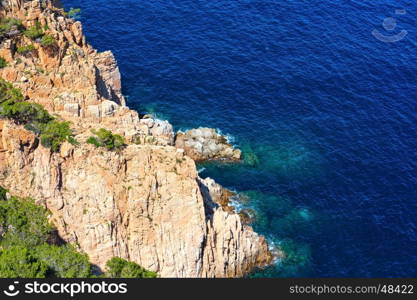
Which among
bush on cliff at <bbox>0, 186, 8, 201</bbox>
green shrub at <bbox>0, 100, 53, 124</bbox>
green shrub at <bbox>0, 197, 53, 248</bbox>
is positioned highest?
green shrub at <bbox>0, 100, 53, 124</bbox>

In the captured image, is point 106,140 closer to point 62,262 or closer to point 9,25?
point 62,262

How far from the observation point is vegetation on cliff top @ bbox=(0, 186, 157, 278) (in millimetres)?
76250

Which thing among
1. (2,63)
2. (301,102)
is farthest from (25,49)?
(301,102)

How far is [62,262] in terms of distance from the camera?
8188 centimetres

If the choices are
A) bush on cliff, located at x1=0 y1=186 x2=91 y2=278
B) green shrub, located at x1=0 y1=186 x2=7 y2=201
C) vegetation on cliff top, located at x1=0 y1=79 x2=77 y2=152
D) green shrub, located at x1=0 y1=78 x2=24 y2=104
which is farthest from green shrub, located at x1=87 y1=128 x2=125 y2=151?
green shrub, located at x1=0 y1=186 x2=7 y2=201

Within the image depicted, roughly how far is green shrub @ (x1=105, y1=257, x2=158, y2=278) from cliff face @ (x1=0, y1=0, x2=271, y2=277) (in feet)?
23.6

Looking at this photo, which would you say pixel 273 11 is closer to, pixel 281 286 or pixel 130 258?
pixel 130 258

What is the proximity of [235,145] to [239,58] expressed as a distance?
33789mm

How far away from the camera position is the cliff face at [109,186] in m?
93.8

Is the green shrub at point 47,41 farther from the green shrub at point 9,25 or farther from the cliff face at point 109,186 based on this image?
the green shrub at point 9,25

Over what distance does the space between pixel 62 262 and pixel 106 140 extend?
21176 mm

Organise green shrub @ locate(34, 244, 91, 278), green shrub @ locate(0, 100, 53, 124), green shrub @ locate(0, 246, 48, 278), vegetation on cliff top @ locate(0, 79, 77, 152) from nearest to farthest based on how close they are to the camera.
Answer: green shrub @ locate(0, 246, 48, 278), green shrub @ locate(34, 244, 91, 278), green shrub @ locate(0, 100, 53, 124), vegetation on cliff top @ locate(0, 79, 77, 152)

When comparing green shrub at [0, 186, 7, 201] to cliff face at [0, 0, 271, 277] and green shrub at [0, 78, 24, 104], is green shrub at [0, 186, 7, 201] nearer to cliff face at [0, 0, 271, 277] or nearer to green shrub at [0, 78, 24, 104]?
cliff face at [0, 0, 271, 277]

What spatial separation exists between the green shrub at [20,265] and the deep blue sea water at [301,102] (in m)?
44.3
